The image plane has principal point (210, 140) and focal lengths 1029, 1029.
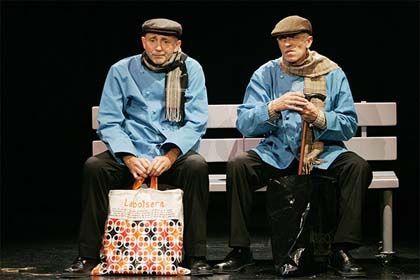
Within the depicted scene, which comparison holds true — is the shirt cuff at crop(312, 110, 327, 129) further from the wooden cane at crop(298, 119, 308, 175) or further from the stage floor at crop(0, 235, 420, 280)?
the stage floor at crop(0, 235, 420, 280)

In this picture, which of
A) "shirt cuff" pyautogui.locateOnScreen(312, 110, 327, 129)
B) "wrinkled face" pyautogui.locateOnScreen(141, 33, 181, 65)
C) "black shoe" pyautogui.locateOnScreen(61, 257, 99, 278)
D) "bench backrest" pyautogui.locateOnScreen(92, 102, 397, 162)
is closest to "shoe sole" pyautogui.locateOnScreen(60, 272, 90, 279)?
"black shoe" pyautogui.locateOnScreen(61, 257, 99, 278)

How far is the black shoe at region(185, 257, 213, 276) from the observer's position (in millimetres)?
5602

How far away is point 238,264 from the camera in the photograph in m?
5.75

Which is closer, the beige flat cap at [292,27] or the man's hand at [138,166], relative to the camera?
the man's hand at [138,166]

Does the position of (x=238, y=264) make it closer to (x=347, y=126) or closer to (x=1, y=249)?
(x=347, y=126)

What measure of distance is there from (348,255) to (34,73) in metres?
3.29

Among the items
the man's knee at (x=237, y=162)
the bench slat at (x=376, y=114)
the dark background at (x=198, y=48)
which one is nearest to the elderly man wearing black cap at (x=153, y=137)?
the man's knee at (x=237, y=162)

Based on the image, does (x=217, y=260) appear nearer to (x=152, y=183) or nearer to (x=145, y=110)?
(x=152, y=183)

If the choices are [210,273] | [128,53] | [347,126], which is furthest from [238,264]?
[128,53]

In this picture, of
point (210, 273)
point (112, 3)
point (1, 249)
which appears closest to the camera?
point (210, 273)

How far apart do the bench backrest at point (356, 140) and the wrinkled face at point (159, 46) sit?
67cm

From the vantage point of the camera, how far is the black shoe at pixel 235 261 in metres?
5.70

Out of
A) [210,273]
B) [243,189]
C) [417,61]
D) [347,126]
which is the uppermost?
[417,61]

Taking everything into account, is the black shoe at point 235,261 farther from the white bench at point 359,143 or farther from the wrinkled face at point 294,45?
the wrinkled face at point 294,45
